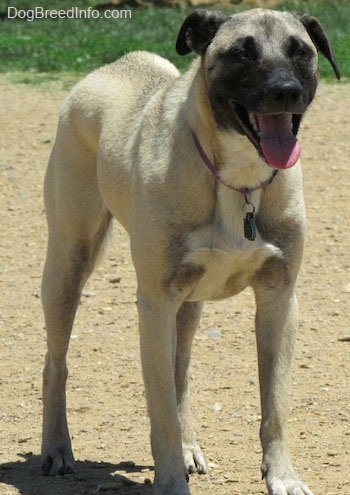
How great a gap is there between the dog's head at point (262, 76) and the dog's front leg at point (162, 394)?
75 cm

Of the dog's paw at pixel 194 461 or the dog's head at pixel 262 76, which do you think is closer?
the dog's head at pixel 262 76

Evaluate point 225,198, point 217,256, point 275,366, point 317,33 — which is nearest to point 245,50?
point 317,33

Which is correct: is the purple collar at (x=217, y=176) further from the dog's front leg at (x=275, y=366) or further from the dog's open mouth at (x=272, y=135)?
the dog's front leg at (x=275, y=366)

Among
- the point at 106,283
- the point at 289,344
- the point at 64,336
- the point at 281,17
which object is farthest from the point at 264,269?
the point at 106,283

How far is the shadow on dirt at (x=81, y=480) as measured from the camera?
16.7ft

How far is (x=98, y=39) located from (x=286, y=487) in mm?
11612

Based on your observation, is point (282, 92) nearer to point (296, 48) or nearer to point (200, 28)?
point (296, 48)

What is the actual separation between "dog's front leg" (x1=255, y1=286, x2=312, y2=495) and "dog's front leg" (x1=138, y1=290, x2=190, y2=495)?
1.12 feet

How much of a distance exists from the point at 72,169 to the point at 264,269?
1.26m

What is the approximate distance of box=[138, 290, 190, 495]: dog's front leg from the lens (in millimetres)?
4680

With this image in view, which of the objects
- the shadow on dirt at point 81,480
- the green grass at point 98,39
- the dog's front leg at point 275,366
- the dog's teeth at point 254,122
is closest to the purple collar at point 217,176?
the dog's teeth at point 254,122

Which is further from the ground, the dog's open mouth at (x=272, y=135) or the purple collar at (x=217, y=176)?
the dog's open mouth at (x=272, y=135)

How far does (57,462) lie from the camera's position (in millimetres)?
5422
